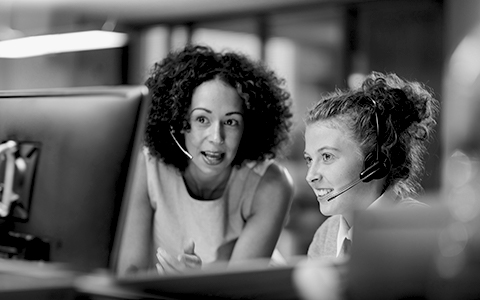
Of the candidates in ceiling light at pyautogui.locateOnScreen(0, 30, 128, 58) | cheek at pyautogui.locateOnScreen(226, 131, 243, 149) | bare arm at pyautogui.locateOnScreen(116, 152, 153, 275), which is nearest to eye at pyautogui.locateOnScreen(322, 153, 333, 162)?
cheek at pyautogui.locateOnScreen(226, 131, 243, 149)

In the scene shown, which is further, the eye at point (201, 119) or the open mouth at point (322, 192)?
the eye at point (201, 119)

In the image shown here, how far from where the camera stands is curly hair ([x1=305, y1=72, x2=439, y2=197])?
4.81ft

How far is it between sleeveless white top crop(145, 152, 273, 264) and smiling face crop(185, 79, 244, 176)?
3.9 inches

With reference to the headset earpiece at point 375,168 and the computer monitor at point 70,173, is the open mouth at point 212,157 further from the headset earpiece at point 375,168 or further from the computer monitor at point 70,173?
the computer monitor at point 70,173

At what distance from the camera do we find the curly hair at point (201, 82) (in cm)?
162

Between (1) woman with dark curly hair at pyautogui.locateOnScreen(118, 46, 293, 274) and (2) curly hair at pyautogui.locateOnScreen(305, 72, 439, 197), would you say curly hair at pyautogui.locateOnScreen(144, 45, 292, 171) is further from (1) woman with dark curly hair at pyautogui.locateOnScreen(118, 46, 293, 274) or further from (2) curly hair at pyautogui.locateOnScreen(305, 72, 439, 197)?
(2) curly hair at pyautogui.locateOnScreen(305, 72, 439, 197)

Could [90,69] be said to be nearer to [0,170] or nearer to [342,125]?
[342,125]

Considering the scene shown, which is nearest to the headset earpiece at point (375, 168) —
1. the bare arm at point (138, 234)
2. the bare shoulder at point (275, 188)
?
the bare shoulder at point (275, 188)

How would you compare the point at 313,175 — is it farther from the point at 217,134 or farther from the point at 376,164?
the point at 217,134

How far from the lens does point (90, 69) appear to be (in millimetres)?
6977

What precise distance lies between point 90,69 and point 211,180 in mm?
5597

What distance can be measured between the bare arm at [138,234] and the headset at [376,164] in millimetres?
546

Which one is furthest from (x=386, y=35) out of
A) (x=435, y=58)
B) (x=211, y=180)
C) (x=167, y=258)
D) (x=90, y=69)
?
(x=167, y=258)

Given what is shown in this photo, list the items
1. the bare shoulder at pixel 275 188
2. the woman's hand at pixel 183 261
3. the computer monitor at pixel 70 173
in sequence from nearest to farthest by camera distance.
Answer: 1. the computer monitor at pixel 70 173
2. the woman's hand at pixel 183 261
3. the bare shoulder at pixel 275 188
